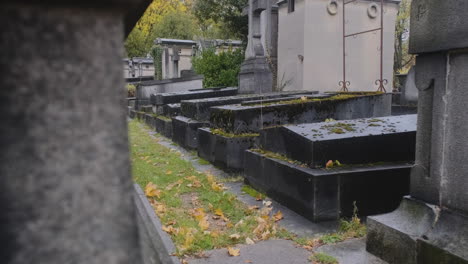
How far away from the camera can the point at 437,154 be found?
234 cm

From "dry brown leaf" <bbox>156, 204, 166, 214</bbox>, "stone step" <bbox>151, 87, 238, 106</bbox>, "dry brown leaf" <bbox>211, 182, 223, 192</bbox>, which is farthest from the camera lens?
"stone step" <bbox>151, 87, 238, 106</bbox>

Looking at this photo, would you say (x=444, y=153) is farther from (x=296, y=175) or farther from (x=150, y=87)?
(x=150, y=87)

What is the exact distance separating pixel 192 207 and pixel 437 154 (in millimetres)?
2276

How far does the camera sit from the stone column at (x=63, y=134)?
20.5 inches

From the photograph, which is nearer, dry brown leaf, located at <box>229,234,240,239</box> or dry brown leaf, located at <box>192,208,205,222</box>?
dry brown leaf, located at <box>229,234,240,239</box>

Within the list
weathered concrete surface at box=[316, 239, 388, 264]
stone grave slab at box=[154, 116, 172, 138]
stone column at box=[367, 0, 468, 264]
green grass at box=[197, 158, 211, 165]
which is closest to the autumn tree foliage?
stone grave slab at box=[154, 116, 172, 138]

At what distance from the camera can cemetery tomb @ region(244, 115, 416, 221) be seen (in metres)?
3.10

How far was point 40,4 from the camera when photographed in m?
0.53

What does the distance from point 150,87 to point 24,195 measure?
1392 centimetres

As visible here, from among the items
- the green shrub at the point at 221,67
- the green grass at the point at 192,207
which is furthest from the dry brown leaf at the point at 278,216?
the green shrub at the point at 221,67

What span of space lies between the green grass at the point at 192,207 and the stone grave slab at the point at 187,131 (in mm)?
560

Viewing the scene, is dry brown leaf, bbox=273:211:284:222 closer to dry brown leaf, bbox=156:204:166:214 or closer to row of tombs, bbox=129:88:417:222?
row of tombs, bbox=129:88:417:222

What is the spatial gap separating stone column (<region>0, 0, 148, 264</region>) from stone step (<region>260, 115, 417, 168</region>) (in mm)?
2738

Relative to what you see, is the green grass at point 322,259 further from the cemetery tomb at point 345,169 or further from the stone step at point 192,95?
the stone step at point 192,95
